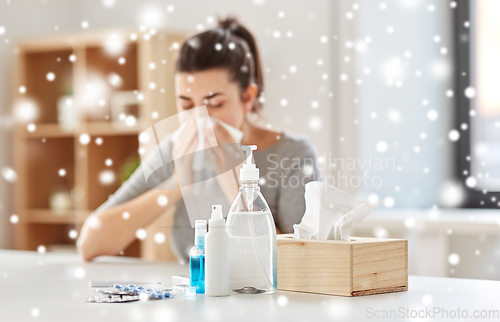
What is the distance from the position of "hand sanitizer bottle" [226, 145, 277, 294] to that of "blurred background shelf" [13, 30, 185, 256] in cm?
134

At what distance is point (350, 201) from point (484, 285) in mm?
243

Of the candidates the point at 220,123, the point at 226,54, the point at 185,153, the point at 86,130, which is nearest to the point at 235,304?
the point at 185,153

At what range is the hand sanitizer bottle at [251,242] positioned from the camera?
27.9 inches

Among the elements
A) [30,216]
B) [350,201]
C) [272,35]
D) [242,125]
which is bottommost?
[30,216]

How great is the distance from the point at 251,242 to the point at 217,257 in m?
0.05

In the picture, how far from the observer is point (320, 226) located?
74 cm

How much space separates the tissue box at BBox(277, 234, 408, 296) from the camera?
0.69 metres

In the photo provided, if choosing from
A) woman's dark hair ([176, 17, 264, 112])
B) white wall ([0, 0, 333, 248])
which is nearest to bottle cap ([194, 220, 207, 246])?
woman's dark hair ([176, 17, 264, 112])

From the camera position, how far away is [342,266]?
69 cm

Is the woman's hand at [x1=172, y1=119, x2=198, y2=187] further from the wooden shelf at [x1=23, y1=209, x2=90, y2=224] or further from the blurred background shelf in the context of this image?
the wooden shelf at [x1=23, y1=209, x2=90, y2=224]

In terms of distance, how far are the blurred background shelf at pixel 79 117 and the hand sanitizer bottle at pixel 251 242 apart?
1.34 m

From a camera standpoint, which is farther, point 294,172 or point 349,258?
point 294,172

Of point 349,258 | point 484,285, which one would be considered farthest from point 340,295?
point 484,285

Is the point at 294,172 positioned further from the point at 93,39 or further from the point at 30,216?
the point at 30,216
